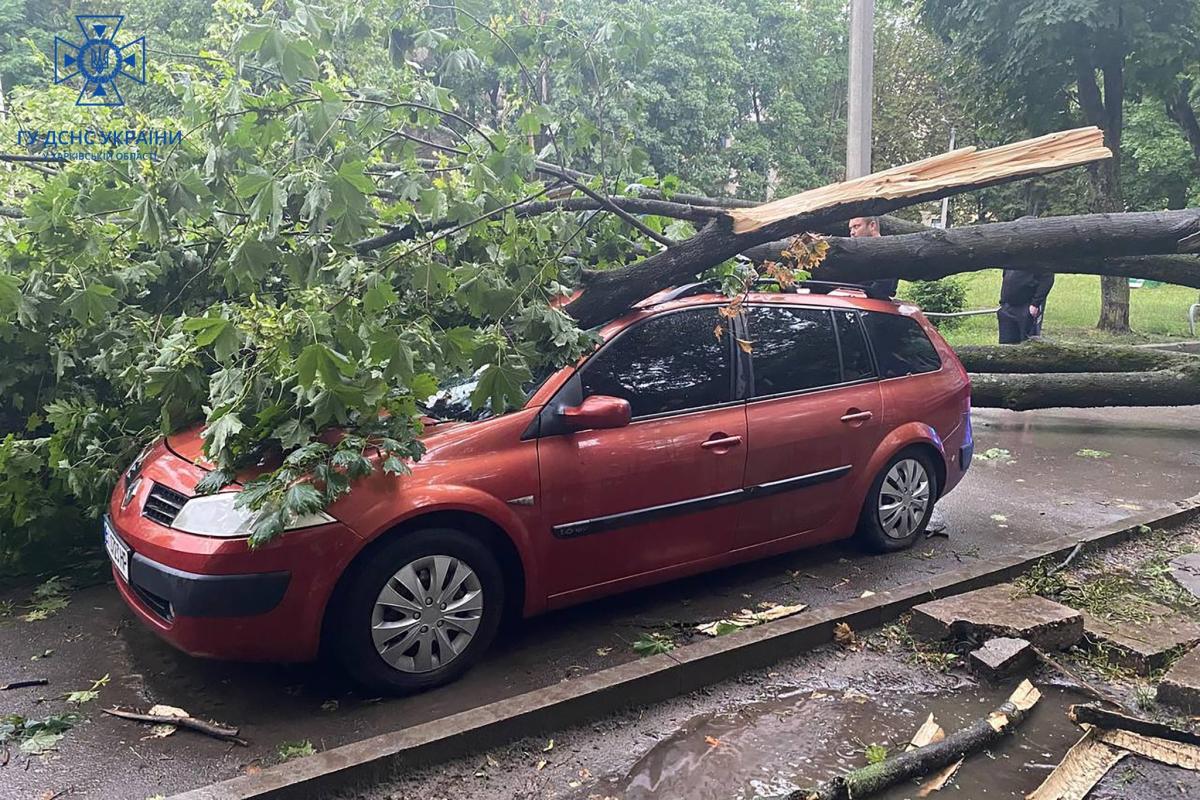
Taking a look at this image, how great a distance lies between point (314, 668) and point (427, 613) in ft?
2.25

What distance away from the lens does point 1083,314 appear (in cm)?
2211

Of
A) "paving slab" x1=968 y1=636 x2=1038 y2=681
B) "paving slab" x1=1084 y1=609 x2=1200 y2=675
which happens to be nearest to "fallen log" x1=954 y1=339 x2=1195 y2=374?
"paving slab" x1=1084 y1=609 x2=1200 y2=675

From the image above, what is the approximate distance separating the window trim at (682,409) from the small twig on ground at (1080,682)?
1.80m

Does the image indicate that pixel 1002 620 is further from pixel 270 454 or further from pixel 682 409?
pixel 270 454

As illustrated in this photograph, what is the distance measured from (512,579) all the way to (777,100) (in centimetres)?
3448

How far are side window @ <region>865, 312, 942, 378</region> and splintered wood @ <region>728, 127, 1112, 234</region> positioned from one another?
2.64 ft

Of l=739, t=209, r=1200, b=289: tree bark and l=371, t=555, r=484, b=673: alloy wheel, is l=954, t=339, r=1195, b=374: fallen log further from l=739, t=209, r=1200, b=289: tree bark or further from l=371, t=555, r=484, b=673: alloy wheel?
l=371, t=555, r=484, b=673: alloy wheel

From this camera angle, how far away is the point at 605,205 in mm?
4918

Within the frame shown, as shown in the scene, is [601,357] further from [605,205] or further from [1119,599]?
[1119,599]

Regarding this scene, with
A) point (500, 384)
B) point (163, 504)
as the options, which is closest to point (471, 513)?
point (500, 384)

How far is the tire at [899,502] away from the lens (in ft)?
17.5

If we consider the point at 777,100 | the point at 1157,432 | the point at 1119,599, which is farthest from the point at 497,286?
the point at 777,100

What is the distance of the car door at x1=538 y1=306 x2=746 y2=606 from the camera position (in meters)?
4.04

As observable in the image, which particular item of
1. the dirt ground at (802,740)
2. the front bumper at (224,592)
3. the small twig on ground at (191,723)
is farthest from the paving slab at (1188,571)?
the small twig on ground at (191,723)
